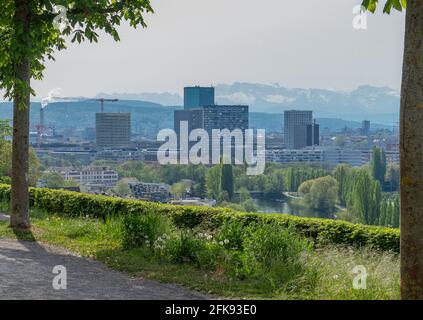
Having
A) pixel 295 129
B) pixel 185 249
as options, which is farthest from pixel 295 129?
pixel 185 249

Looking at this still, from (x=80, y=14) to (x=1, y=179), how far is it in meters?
19.2

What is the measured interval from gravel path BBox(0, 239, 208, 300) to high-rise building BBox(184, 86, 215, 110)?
357 ft

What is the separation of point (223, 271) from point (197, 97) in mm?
115792

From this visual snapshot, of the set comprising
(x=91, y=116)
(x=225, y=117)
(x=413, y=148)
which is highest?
(x=91, y=116)

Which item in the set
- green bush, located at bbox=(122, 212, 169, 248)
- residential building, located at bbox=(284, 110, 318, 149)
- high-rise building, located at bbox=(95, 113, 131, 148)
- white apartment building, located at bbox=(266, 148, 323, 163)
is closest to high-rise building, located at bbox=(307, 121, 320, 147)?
residential building, located at bbox=(284, 110, 318, 149)

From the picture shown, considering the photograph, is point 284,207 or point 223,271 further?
point 284,207

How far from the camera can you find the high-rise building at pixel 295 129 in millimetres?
118875

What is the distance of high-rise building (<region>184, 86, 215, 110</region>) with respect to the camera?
4785 inches

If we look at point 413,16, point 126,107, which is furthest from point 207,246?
point 126,107

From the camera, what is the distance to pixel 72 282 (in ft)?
29.4

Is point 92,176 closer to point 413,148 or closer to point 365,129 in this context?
point 413,148

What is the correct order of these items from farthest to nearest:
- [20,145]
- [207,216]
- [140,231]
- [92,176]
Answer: [92,176] < [207,216] < [20,145] < [140,231]

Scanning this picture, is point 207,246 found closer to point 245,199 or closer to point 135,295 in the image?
point 135,295

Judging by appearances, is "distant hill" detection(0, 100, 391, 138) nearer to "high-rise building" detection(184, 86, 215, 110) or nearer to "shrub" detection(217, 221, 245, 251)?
"high-rise building" detection(184, 86, 215, 110)
